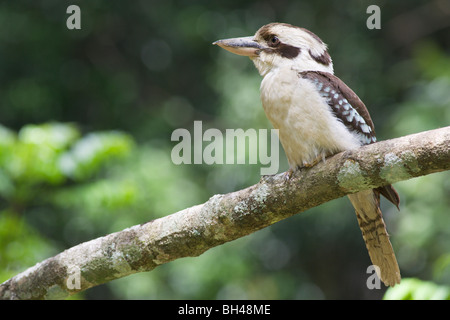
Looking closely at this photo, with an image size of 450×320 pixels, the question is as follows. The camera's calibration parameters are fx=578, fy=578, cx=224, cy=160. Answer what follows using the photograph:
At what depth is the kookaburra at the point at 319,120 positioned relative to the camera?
241 cm

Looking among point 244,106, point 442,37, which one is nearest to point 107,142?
point 244,106

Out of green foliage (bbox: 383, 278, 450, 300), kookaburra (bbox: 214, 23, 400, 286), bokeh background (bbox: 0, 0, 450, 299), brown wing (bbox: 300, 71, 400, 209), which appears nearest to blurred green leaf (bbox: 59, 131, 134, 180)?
kookaburra (bbox: 214, 23, 400, 286)

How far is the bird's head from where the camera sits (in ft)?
9.09

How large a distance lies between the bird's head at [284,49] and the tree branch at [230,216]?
0.78 meters

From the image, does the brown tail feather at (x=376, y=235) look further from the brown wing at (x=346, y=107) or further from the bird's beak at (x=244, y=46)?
the bird's beak at (x=244, y=46)

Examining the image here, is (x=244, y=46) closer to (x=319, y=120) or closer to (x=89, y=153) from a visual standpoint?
(x=319, y=120)

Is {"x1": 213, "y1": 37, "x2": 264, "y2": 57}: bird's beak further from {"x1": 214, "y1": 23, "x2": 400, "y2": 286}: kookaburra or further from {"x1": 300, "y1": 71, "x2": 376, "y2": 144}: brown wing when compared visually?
{"x1": 300, "y1": 71, "x2": 376, "y2": 144}: brown wing

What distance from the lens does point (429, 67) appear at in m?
5.16

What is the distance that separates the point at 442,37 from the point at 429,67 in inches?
82.7

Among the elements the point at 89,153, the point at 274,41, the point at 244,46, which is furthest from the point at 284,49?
the point at 89,153
